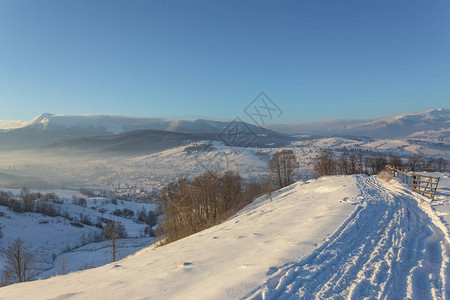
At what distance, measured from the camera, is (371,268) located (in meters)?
6.06

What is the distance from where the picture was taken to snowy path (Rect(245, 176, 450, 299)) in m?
4.99

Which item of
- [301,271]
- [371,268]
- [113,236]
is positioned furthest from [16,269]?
[371,268]

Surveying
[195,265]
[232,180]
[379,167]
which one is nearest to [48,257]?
[232,180]

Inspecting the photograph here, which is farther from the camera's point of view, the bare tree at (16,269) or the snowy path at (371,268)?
the bare tree at (16,269)

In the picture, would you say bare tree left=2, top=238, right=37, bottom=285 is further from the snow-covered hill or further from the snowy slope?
the snow-covered hill

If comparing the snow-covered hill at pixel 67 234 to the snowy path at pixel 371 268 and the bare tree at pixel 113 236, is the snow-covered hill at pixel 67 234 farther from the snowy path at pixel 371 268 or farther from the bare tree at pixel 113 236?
the snowy path at pixel 371 268

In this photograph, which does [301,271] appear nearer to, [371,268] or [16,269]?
[371,268]

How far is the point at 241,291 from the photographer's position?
195 inches

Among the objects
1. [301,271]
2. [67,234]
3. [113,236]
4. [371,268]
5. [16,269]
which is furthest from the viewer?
[67,234]

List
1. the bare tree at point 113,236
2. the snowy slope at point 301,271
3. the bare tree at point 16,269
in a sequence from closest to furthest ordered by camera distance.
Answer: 1. the snowy slope at point 301,271
2. the bare tree at point 16,269
3. the bare tree at point 113,236

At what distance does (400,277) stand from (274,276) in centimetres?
307

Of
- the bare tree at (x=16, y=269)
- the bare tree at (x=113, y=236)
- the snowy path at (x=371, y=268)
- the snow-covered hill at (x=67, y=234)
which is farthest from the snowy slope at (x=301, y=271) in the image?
the snow-covered hill at (x=67, y=234)

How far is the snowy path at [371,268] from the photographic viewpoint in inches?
197

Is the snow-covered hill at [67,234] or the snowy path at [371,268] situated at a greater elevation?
the snowy path at [371,268]
